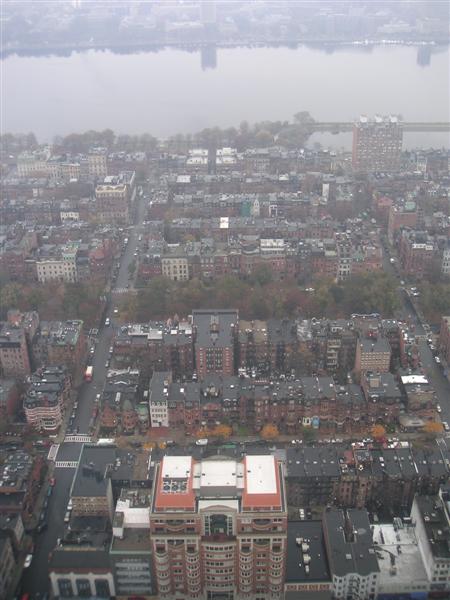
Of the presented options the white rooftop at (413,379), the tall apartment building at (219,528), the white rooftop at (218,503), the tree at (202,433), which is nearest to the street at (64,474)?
the tall apartment building at (219,528)

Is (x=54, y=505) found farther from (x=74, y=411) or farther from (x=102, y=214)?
(x=102, y=214)

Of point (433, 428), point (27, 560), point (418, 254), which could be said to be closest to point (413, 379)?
point (433, 428)

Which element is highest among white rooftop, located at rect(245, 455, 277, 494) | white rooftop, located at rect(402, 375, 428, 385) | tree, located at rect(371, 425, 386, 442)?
white rooftop, located at rect(245, 455, 277, 494)

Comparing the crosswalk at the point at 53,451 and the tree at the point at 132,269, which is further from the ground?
the tree at the point at 132,269

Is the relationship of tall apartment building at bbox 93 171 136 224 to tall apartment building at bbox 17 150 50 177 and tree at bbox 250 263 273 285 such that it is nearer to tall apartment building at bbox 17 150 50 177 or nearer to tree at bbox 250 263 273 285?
tall apartment building at bbox 17 150 50 177

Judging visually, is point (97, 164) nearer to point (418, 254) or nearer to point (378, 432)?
point (418, 254)

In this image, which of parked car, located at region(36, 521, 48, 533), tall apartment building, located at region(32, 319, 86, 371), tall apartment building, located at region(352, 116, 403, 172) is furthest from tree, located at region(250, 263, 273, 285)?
tall apartment building, located at region(352, 116, 403, 172)

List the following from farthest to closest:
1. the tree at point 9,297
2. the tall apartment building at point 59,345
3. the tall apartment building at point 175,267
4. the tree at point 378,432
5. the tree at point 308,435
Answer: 1. the tall apartment building at point 175,267
2. the tree at point 9,297
3. the tall apartment building at point 59,345
4. the tree at point 308,435
5. the tree at point 378,432

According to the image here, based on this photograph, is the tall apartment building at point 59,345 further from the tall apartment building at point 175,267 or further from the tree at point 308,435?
the tree at point 308,435
